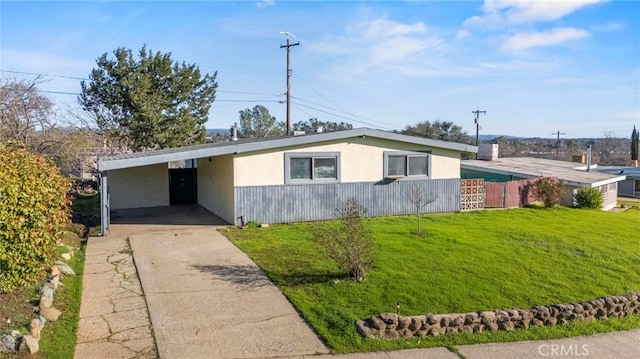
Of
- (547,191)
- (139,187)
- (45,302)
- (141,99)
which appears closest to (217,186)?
(139,187)

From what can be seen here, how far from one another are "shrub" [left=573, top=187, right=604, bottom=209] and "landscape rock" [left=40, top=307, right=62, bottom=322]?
22.5m

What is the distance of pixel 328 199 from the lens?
14.6 metres

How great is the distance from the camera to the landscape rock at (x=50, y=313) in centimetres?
602

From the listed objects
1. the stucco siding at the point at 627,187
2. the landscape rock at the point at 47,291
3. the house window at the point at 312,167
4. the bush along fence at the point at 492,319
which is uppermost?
the house window at the point at 312,167

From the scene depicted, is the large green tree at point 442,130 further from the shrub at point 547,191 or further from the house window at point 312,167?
the house window at point 312,167

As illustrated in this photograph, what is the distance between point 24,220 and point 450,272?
7.21m

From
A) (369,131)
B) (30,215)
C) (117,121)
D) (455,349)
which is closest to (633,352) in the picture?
(455,349)

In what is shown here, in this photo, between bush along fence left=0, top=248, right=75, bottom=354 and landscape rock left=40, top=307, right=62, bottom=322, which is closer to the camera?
bush along fence left=0, top=248, right=75, bottom=354

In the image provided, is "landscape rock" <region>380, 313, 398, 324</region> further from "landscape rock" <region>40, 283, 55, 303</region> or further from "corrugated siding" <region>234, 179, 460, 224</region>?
"corrugated siding" <region>234, 179, 460, 224</region>

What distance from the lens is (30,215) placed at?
6.44 m

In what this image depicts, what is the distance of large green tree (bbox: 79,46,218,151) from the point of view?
26594 mm

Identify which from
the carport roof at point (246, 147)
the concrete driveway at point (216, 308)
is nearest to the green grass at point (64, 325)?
the concrete driveway at point (216, 308)

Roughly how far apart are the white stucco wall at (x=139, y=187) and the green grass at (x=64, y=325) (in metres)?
9.81

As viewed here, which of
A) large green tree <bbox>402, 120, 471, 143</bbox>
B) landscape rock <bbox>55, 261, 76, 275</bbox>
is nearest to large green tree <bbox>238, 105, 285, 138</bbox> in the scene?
large green tree <bbox>402, 120, 471, 143</bbox>
